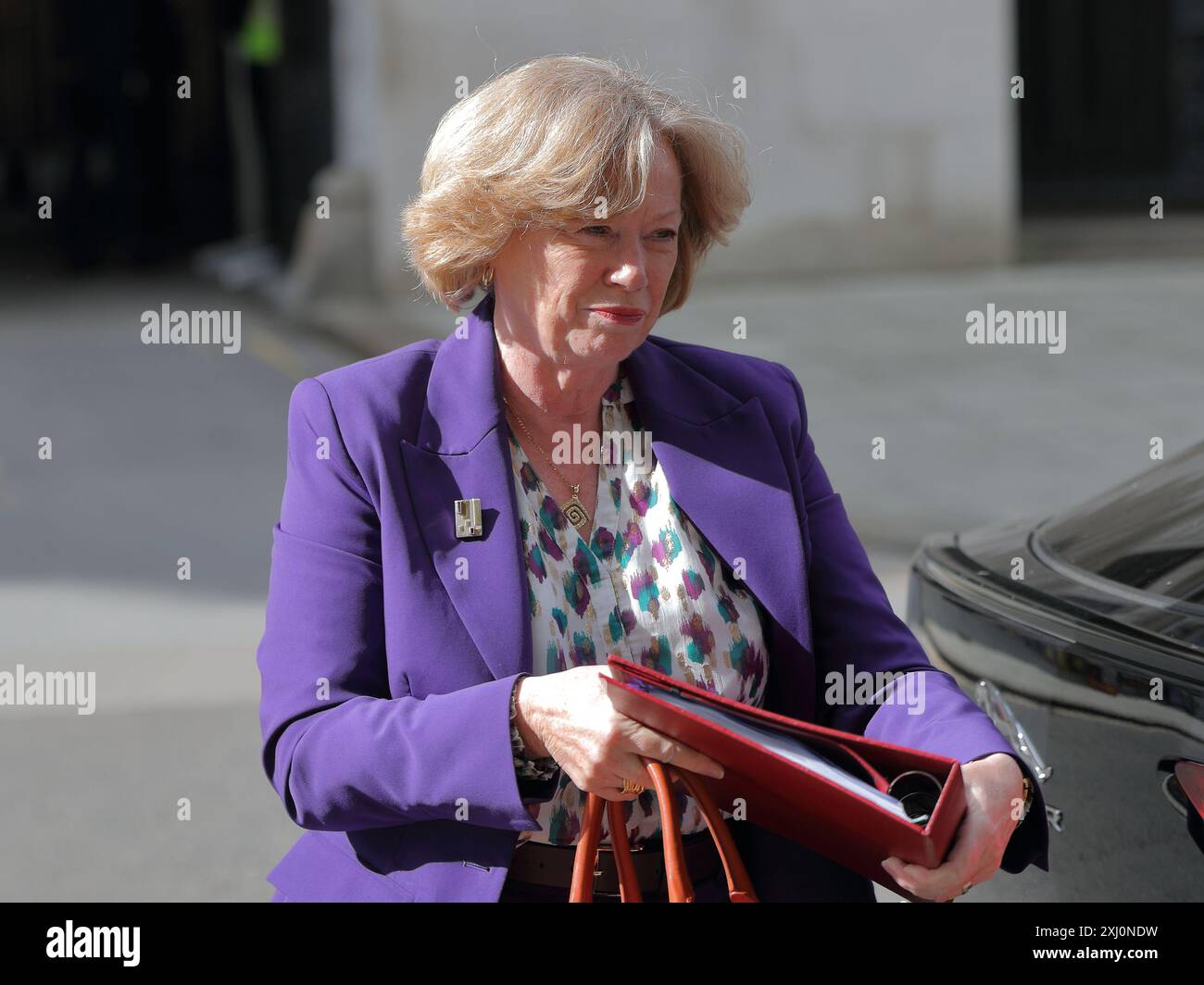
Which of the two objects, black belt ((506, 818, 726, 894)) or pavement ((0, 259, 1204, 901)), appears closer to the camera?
black belt ((506, 818, 726, 894))

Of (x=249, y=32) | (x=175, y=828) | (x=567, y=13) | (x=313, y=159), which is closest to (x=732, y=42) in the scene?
(x=567, y=13)

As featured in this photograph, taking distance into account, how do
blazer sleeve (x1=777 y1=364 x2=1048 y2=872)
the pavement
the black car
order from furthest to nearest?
the pavement, the black car, blazer sleeve (x1=777 y1=364 x2=1048 y2=872)

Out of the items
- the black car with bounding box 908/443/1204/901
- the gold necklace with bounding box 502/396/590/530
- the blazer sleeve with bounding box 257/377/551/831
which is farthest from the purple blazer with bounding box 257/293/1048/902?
the black car with bounding box 908/443/1204/901

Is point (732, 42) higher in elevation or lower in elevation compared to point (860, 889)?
higher

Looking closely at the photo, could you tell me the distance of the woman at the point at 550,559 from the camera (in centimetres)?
210

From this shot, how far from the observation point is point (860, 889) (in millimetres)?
2295

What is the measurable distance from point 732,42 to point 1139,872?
1296cm

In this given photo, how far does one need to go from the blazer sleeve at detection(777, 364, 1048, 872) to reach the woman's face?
343mm

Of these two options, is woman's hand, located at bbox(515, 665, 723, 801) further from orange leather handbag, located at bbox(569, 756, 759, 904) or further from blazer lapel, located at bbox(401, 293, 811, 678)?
blazer lapel, located at bbox(401, 293, 811, 678)

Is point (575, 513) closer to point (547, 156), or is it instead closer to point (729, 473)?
point (729, 473)

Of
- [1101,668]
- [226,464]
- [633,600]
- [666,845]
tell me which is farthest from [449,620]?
[226,464]

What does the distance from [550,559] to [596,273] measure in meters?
0.39

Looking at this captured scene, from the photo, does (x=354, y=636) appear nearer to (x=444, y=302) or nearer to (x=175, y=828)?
(x=444, y=302)

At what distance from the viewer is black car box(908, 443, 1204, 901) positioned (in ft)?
7.93
